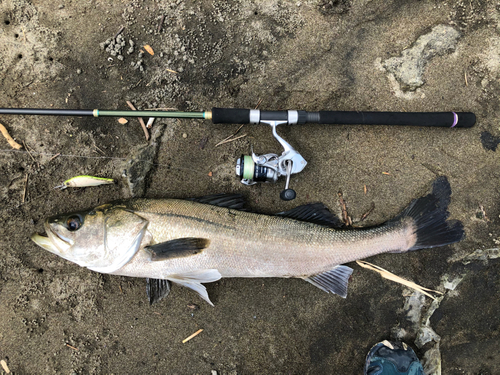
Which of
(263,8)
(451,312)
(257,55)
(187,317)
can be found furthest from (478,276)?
(263,8)

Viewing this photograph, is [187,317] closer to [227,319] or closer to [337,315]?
[227,319]

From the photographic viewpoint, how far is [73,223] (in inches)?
105

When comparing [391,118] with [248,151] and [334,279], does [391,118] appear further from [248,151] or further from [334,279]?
[334,279]

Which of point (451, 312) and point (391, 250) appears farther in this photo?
point (451, 312)

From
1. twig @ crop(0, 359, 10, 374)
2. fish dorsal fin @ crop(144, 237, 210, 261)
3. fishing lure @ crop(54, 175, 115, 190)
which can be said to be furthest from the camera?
twig @ crop(0, 359, 10, 374)

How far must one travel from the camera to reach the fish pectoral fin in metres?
2.89

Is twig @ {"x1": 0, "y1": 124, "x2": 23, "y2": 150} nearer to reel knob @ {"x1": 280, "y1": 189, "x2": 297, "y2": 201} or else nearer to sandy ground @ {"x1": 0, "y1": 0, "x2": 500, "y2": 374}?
sandy ground @ {"x1": 0, "y1": 0, "x2": 500, "y2": 374}

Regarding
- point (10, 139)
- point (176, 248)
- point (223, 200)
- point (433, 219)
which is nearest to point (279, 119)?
point (223, 200)

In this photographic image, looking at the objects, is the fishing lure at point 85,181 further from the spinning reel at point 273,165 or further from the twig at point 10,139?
the spinning reel at point 273,165

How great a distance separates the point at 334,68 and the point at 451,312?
2.75 metres

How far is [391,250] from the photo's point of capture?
9.37 feet

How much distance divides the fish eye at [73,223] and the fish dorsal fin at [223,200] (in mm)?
990

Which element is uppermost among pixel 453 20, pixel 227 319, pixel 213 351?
pixel 453 20

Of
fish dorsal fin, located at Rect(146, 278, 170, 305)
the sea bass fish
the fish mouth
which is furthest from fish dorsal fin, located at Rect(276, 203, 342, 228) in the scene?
the fish mouth
